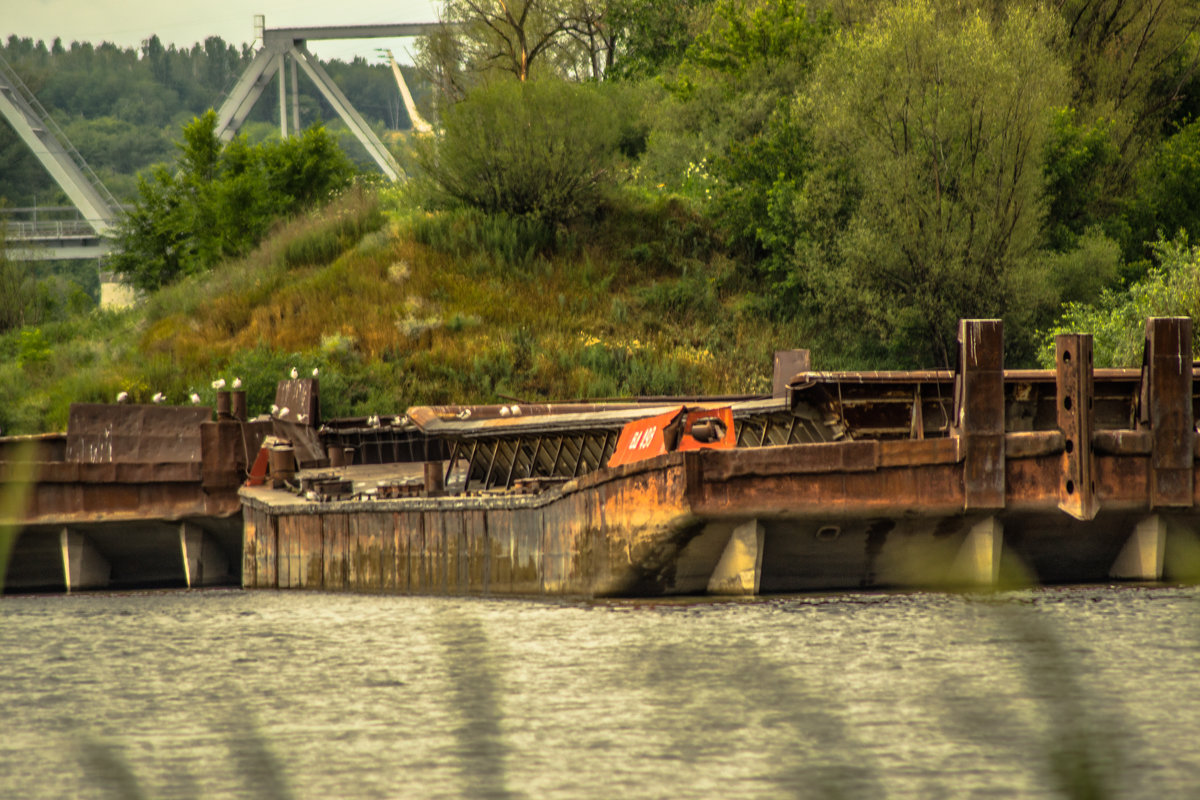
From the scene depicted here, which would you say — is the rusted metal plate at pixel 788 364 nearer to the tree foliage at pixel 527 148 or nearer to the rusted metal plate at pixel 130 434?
the rusted metal plate at pixel 130 434

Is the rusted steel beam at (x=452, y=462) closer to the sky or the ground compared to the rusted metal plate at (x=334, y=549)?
closer to the sky

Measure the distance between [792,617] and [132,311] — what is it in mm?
45329

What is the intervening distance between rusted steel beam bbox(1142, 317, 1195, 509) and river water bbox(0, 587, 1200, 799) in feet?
4.46

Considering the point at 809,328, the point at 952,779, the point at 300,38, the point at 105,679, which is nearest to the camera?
the point at 952,779

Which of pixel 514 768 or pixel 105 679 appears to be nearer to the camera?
pixel 514 768

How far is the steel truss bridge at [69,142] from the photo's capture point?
85.0m

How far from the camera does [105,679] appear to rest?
13148 millimetres

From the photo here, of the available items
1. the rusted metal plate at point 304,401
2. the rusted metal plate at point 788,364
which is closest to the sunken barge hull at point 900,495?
the rusted metal plate at point 788,364

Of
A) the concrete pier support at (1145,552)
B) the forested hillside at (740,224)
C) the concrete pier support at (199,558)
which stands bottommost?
the concrete pier support at (199,558)

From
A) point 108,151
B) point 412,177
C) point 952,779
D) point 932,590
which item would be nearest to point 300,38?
point 108,151

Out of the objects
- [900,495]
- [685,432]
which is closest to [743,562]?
[685,432]

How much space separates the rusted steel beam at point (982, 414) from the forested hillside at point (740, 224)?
18.9 m

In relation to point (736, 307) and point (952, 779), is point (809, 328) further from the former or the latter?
point (952, 779)

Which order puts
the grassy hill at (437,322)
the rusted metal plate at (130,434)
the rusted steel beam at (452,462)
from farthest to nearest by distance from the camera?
the grassy hill at (437,322)
the rusted metal plate at (130,434)
the rusted steel beam at (452,462)
